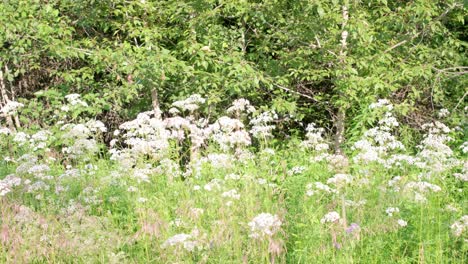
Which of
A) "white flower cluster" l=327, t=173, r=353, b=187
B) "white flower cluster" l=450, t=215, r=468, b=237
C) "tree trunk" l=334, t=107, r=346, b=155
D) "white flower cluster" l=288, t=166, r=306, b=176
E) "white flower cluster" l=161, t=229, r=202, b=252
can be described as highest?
"white flower cluster" l=327, t=173, r=353, b=187

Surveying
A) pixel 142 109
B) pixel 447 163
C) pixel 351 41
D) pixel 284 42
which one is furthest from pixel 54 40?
pixel 447 163

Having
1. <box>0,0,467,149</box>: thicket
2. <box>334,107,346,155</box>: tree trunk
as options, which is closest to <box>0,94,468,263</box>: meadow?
<box>0,0,467,149</box>: thicket

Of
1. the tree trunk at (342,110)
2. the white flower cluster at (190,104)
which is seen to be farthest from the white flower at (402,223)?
the tree trunk at (342,110)

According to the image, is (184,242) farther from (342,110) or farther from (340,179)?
(342,110)

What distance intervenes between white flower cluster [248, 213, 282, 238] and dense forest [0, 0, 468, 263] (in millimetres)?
11

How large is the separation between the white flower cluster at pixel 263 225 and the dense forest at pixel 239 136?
0.03ft

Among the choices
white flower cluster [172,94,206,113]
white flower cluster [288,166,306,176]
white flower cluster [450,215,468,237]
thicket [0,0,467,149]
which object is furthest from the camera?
thicket [0,0,467,149]

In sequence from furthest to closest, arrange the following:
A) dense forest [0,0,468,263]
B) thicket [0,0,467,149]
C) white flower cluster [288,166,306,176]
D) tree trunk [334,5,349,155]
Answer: tree trunk [334,5,349,155], thicket [0,0,467,149], white flower cluster [288,166,306,176], dense forest [0,0,468,263]

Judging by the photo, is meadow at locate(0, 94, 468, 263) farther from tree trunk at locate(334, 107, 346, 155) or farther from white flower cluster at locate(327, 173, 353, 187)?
tree trunk at locate(334, 107, 346, 155)

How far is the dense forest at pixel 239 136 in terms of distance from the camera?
3.31 metres

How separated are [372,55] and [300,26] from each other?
0.86 m

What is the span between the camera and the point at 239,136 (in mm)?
4320

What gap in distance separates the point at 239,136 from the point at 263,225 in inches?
54.7

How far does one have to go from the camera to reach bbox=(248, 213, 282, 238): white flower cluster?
3.01 meters
